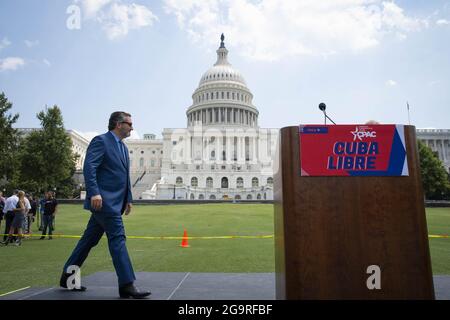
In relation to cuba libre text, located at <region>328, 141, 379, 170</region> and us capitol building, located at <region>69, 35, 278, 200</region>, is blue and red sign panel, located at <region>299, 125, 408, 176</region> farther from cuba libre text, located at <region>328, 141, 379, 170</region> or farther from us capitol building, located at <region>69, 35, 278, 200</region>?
us capitol building, located at <region>69, 35, 278, 200</region>

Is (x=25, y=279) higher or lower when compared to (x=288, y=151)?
lower

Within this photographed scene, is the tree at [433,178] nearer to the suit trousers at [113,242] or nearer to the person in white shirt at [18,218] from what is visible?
the person in white shirt at [18,218]

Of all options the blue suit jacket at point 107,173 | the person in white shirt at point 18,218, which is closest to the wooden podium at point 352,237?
the blue suit jacket at point 107,173

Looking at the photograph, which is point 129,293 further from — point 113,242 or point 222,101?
point 222,101

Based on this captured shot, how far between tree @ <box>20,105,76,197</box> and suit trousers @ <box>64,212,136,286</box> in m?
41.4

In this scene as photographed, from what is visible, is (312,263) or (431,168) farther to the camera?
(431,168)

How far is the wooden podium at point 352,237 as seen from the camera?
8.34 feet

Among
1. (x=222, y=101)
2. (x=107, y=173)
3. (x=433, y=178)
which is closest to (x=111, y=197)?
(x=107, y=173)
